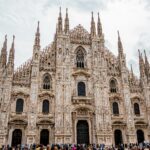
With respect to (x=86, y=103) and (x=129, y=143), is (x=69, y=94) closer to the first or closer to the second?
(x=86, y=103)

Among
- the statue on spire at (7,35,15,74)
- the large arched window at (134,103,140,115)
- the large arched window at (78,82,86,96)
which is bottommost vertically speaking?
the large arched window at (134,103,140,115)

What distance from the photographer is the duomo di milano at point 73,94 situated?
2806cm

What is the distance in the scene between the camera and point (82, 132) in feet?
99.1

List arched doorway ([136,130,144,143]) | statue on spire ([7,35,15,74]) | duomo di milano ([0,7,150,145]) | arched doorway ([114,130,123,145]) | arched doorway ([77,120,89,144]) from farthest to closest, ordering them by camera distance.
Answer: arched doorway ([136,130,144,143])
arched doorway ([114,130,123,145])
arched doorway ([77,120,89,144])
statue on spire ([7,35,15,74])
duomo di milano ([0,7,150,145])

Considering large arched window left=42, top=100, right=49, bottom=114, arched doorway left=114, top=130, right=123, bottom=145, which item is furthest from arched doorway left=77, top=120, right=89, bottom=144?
large arched window left=42, top=100, right=49, bottom=114

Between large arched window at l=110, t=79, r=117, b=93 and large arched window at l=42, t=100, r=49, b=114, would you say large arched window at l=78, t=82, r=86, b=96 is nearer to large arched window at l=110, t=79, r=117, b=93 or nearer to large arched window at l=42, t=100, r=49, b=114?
large arched window at l=110, t=79, r=117, b=93

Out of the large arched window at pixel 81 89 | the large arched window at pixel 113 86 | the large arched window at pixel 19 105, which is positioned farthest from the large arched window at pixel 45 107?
the large arched window at pixel 113 86

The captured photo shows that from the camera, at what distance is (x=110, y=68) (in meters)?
34.7

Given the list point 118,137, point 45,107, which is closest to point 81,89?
point 45,107

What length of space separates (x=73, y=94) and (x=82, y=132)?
5.42 m

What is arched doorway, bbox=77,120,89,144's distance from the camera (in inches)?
1172

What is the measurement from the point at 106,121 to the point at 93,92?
15.0 ft

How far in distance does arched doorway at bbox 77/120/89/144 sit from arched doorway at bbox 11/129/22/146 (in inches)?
308

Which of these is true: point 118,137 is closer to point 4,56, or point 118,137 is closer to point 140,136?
point 140,136
